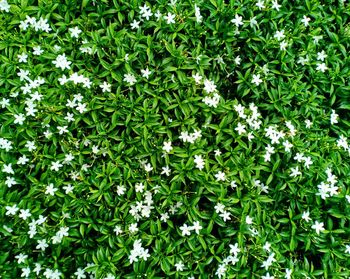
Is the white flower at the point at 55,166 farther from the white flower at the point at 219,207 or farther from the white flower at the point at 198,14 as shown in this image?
the white flower at the point at 198,14

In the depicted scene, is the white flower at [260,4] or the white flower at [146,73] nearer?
the white flower at [146,73]

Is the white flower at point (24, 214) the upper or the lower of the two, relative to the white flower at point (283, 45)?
Result: lower

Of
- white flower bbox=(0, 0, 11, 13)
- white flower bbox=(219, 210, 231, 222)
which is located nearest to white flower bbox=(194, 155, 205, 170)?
white flower bbox=(219, 210, 231, 222)

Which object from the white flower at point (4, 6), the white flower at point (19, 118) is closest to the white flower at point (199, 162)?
the white flower at point (19, 118)

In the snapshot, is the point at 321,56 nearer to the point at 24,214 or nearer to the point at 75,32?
the point at 75,32

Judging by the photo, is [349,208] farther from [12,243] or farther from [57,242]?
[12,243]

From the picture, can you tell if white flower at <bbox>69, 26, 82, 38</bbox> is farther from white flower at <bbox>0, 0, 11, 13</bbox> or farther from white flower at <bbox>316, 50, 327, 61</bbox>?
white flower at <bbox>316, 50, 327, 61</bbox>

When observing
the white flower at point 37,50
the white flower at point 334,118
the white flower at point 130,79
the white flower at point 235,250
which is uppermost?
the white flower at point 37,50

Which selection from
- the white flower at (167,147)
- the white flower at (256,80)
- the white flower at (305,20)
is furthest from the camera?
the white flower at (305,20)
